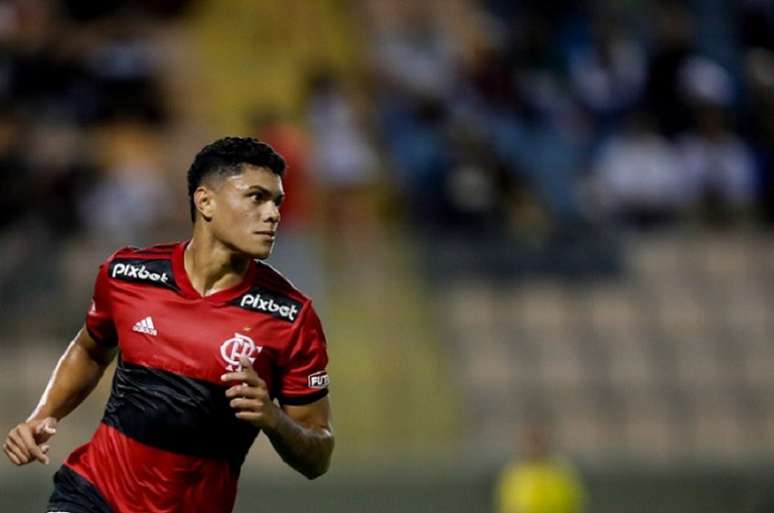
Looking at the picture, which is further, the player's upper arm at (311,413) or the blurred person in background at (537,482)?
the blurred person in background at (537,482)

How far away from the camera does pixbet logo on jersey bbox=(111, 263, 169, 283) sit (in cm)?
587

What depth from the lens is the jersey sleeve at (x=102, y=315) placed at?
5.97m

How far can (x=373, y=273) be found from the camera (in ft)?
40.4

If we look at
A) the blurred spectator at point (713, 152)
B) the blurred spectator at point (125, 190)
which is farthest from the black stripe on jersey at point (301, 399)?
the blurred spectator at point (713, 152)

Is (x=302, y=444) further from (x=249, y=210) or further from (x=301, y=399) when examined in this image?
(x=249, y=210)

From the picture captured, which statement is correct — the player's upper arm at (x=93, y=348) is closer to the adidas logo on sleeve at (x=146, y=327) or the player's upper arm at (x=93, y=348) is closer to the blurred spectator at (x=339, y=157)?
the adidas logo on sleeve at (x=146, y=327)

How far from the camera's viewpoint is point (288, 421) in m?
5.38

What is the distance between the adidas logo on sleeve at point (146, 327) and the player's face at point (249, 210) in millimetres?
363

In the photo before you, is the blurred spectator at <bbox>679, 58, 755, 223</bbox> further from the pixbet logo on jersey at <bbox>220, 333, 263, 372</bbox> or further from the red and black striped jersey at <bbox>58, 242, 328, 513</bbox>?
the pixbet logo on jersey at <bbox>220, 333, 263, 372</bbox>

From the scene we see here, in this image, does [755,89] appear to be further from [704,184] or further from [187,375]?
[187,375]

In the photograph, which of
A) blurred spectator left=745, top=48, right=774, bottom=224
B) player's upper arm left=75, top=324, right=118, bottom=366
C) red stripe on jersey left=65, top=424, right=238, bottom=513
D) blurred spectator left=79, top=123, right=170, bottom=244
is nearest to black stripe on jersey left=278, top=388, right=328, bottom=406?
red stripe on jersey left=65, top=424, right=238, bottom=513

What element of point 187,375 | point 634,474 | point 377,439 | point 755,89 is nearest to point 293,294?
point 187,375

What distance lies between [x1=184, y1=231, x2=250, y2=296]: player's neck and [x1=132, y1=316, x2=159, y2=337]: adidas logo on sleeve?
190 millimetres

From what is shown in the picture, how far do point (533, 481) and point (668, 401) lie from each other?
56.5 inches
